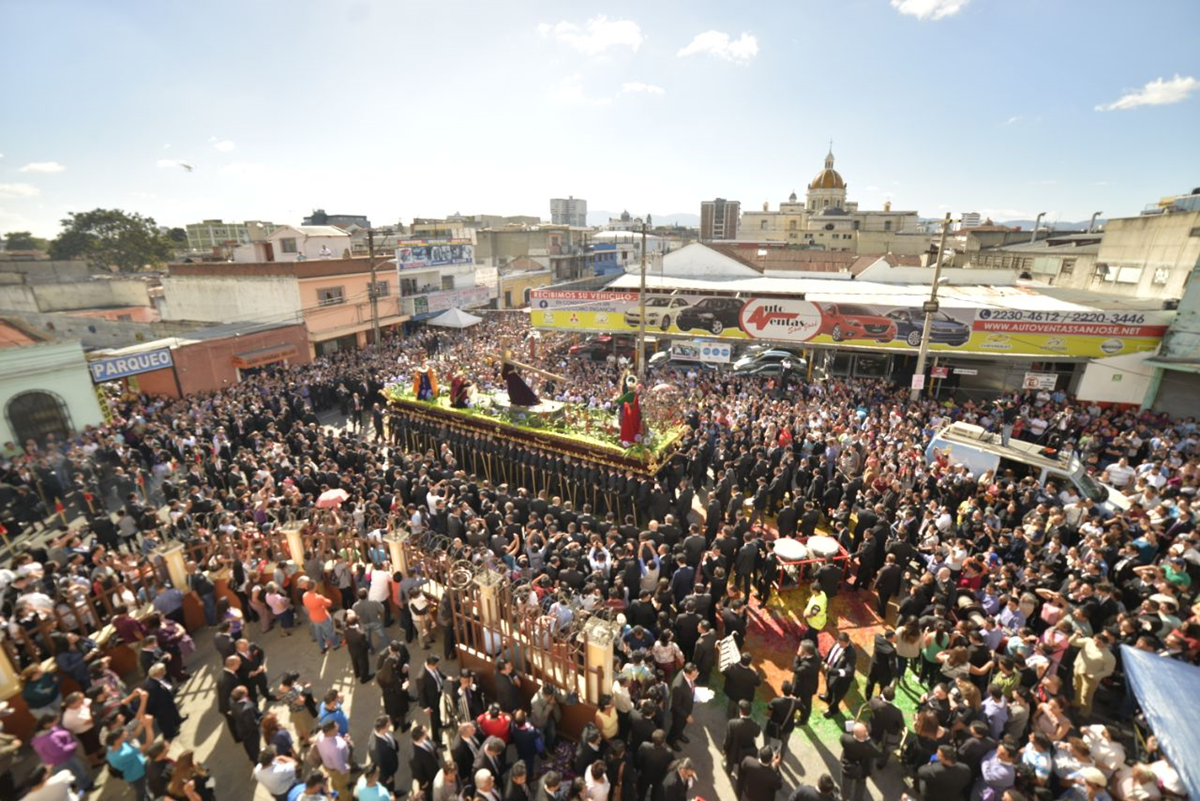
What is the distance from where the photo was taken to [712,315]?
2241 cm

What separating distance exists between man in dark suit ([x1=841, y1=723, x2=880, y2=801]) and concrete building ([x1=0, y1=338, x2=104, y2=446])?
2192cm

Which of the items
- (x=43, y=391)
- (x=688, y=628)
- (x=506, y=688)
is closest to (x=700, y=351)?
(x=688, y=628)

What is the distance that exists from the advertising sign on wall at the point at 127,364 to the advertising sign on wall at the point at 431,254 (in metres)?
14.4

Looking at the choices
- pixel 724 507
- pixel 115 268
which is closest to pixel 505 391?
pixel 724 507

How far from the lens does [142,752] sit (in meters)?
5.93

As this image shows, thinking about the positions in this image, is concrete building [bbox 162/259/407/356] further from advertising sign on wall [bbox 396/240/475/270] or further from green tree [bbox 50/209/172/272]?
green tree [bbox 50/209/172/272]

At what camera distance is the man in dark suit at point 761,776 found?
17.5 ft

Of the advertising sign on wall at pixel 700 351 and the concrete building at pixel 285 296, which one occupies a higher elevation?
the concrete building at pixel 285 296

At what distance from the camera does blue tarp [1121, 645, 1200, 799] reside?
16.6 feet

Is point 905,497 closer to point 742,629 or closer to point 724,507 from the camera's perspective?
point 724,507

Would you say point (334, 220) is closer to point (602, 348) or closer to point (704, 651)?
point (602, 348)

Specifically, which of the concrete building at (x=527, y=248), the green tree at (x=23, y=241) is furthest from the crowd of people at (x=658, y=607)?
the green tree at (x=23, y=241)

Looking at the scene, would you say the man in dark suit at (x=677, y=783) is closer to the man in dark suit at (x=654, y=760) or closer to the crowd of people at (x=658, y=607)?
the crowd of people at (x=658, y=607)

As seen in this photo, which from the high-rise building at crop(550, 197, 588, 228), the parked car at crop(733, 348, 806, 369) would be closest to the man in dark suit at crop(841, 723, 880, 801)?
the parked car at crop(733, 348, 806, 369)
